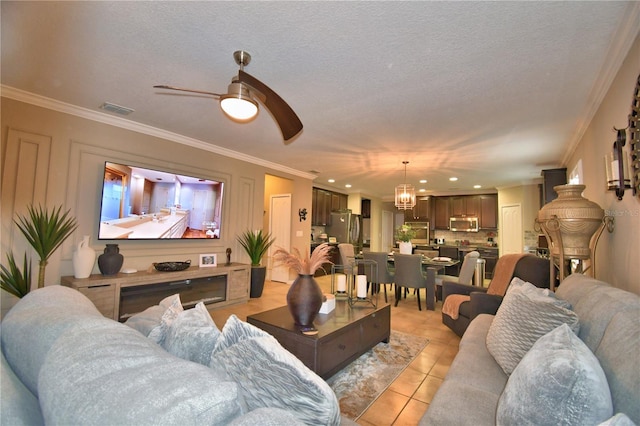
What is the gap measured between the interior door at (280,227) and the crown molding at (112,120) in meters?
1.40

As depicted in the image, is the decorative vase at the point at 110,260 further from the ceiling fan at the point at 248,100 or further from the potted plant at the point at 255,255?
the ceiling fan at the point at 248,100

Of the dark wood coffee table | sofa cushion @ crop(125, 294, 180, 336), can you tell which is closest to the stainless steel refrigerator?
the dark wood coffee table

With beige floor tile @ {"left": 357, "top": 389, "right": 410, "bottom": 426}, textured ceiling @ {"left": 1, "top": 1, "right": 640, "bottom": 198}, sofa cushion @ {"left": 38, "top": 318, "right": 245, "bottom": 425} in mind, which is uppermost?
textured ceiling @ {"left": 1, "top": 1, "right": 640, "bottom": 198}

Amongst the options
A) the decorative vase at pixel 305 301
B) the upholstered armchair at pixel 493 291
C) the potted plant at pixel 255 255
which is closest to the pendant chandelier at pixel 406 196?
the upholstered armchair at pixel 493 291

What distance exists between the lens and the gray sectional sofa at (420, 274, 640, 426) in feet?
2.64

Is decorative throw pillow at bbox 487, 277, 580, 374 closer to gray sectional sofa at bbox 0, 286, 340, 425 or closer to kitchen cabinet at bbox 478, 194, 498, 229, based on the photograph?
gray sectional sofa at bbox 0, 286, 340, 425

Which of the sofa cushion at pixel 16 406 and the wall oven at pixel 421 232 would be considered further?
the wall oven at pixel 421 232

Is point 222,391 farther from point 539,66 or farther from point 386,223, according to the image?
point 386,223

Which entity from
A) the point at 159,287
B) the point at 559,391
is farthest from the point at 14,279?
the point at 559,391

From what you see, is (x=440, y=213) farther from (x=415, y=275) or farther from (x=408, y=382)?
(x=408, y=382)

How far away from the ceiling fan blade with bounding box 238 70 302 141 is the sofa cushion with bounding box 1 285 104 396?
5.11 ft

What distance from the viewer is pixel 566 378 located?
80 centimetres

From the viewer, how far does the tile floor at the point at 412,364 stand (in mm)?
1922

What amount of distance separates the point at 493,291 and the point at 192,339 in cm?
297
